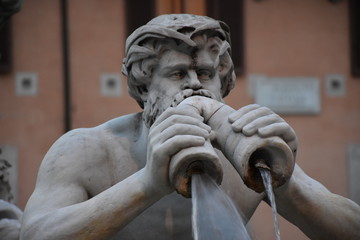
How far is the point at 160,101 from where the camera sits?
616cm

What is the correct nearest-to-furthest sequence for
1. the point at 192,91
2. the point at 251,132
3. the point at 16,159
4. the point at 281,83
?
the point at 251,132 → the point at 192,91 → the point at 16,159 → the point at 281,83

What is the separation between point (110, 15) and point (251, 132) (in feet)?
68.9

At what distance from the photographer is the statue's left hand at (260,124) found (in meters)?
5.54

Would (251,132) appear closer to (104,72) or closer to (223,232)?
(223,232)

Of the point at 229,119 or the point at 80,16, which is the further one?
the point at 80,16

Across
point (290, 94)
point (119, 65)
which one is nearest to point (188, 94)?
point (119, 65)

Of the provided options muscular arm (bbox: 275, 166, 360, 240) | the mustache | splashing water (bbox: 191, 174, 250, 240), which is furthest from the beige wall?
splashing water (bbox: 191, 174, 250, 240)

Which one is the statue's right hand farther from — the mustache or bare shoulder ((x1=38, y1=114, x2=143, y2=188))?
bare shoulder ((x1=38, y1=114, x2=143, y2=188))

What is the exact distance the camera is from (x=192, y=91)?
604 cm

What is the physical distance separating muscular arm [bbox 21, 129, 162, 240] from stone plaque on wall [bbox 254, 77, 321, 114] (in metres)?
20.0

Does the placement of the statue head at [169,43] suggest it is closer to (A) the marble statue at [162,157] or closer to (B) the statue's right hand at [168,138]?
(A) the marble statue at [162,157]

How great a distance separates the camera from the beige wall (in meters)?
25.8

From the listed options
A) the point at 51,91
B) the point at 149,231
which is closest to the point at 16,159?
the point at 51,91

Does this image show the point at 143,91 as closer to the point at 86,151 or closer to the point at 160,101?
the point at 160,101
